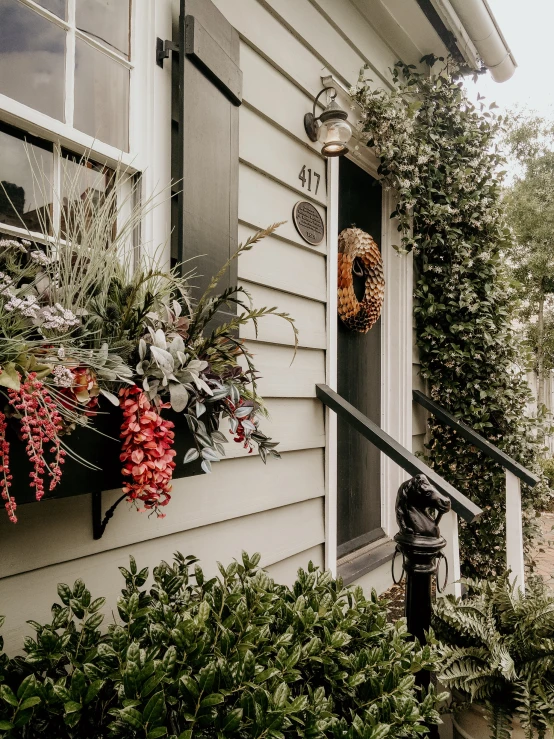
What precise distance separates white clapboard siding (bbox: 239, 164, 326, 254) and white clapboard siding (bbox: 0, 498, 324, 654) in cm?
102

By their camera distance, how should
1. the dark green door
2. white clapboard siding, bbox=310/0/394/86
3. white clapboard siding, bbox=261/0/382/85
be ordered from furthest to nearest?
the dark green door, white clapboard siding, bbox=310/0/394/86, white clapboard siding, bbox=261/0/382/85

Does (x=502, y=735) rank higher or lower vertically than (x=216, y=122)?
lower

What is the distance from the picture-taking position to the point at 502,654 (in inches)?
63.9

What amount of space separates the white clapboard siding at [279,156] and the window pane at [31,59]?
2.38 feet

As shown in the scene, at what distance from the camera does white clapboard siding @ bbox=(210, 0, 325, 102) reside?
1892 mm

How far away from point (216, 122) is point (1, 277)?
3.14ft

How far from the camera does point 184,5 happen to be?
153 cm

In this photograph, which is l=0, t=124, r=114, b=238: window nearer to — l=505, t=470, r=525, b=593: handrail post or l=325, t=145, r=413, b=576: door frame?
l=325, t=145, r=413, b=576: door frame

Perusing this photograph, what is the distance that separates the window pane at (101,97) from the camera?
→ 1389 mm

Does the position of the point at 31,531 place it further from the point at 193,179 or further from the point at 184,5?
the point at 184,5

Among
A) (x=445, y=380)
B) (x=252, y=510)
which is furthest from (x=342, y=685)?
(x=445, y=380)

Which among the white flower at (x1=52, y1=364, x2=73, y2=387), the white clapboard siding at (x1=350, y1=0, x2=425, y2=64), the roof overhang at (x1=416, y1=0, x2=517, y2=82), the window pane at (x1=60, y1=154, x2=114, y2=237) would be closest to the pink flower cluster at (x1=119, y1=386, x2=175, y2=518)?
the white flower at (x1=52, y1=364, x2=73, y2=387)

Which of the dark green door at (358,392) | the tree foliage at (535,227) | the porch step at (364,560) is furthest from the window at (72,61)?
the tree foliage at (535,227)

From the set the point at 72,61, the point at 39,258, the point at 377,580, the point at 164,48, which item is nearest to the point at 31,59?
the point at 72,61
